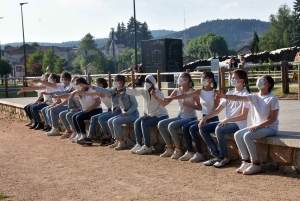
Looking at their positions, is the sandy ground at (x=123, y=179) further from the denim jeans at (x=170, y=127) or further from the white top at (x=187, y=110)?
the white top at (x=187, y=110)

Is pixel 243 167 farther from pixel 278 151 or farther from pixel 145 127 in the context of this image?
pixel 145 127

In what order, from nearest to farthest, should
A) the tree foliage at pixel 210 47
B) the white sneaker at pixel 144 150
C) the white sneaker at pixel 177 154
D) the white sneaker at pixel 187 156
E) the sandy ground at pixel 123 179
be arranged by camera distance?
1. the sandy ground at pixel 123 179
2. the white sneaker at pixel 187 156
3. the white sneaker at pixel 177 154
4. the white sneaker at pixel 144 150
5. the tree foliage at pixel 210 47

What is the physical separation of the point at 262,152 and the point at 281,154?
1.03 ft

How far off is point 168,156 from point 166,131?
413mm

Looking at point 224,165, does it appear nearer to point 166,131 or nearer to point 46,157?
point 166,131

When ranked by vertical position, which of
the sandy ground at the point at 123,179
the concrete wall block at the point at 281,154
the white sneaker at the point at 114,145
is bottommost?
the sandy ground at the point at 123,179

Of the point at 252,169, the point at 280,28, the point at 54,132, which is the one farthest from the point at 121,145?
the point at 280,28

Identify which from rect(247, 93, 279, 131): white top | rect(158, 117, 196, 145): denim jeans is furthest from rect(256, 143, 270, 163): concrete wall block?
rect(158, 117, 196, 145): denim jeans

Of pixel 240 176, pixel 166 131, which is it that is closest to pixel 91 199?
Result: pixel 240 176

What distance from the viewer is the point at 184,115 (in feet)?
28.0

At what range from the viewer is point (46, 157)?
372 inches

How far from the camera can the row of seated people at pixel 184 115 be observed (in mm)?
7137

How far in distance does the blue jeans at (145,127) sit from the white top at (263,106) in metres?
2.16

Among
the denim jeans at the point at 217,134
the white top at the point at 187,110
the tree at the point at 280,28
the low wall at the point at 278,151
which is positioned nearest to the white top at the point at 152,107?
the white top at the point at 187,110
